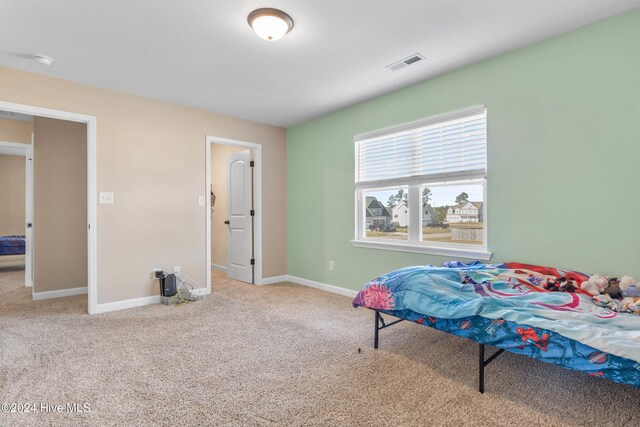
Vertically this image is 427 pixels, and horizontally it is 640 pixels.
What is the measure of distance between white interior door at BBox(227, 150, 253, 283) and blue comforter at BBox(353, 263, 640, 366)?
2885 millimetres

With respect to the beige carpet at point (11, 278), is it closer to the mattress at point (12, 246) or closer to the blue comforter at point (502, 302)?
the mattress at point (12, 246)

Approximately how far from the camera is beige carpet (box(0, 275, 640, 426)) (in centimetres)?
169

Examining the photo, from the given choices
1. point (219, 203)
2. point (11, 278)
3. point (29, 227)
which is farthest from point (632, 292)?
point (11, 278)

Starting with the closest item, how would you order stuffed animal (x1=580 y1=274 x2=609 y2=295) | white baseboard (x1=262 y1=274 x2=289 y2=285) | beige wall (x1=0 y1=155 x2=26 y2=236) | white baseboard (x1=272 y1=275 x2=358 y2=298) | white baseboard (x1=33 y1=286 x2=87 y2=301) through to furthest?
stuffed animal (x1=580 y1=274 x2=609 y2=295) < white baseboard (x1=33 y1=286 x2=87 y2=301) < white baseboard (x1=272 y1=275 x2=358 y2=298) < white baseboard (x1=262 y1=274 x2=289 y2=285) < beige wall (x1=0 y1=155 x2=26 y2=236)

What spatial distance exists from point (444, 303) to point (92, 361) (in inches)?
94.5

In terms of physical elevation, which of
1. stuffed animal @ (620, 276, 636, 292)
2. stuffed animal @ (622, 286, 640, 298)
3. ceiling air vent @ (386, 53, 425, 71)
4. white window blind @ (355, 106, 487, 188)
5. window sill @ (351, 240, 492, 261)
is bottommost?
stuffed animal @ (622, 286, 640, 298)

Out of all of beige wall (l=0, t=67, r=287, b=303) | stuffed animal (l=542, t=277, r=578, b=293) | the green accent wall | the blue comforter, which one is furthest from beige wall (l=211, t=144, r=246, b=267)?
stuffed animal (l=542, t=277, r=578, b=293)

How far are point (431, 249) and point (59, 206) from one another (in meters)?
4.47

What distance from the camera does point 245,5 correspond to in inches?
85.0

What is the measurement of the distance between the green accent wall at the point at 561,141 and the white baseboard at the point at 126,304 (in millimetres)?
2825

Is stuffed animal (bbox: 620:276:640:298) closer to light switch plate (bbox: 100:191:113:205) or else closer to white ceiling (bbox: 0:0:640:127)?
white ceiling (bbox: 0:0:640:127)

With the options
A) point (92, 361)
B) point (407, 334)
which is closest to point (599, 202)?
point (407, 334)

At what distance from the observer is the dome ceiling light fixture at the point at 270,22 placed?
222cm

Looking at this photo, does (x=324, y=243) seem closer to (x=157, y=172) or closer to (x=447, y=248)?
(x=447, y=248)
